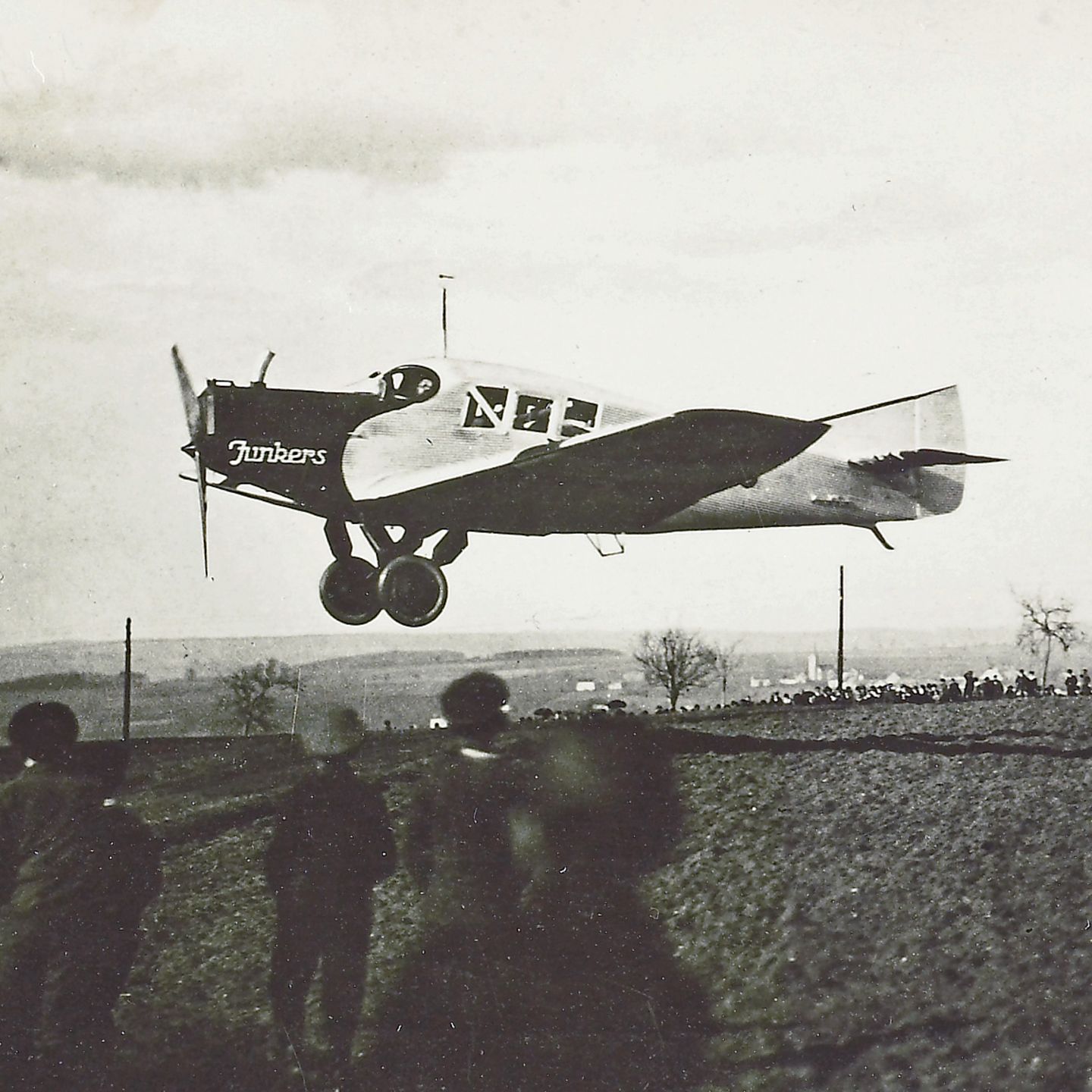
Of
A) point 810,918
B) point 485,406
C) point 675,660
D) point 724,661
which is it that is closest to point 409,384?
point 485,406

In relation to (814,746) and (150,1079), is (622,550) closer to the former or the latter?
(814,746)

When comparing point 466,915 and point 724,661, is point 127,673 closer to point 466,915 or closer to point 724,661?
point 466,915

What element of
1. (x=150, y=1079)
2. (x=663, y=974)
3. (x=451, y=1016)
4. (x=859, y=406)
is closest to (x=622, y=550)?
(x=859, y=406)

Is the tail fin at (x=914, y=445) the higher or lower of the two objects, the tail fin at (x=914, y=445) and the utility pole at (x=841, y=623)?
the higher

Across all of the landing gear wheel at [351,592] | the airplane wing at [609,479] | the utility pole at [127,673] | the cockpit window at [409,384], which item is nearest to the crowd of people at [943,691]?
the airplane wing at [609,479]

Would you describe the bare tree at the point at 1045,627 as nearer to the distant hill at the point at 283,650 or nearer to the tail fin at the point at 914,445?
the tail fin at the point at 914,445
